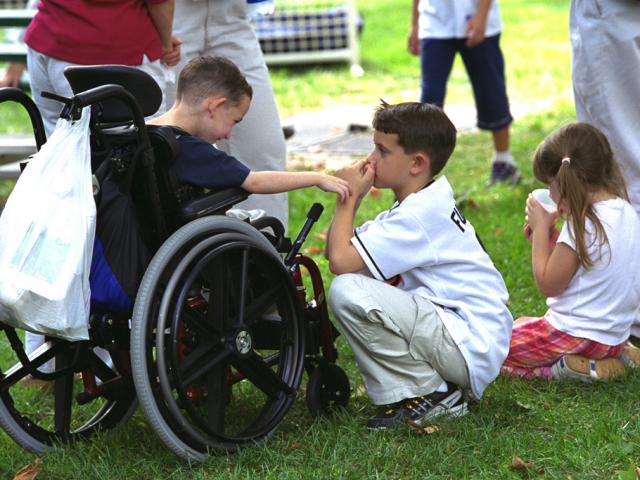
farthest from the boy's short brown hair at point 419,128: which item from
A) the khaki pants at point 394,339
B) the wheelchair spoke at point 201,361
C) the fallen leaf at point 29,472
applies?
the fallen leaf at point 29,472

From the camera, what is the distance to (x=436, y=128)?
3.39m

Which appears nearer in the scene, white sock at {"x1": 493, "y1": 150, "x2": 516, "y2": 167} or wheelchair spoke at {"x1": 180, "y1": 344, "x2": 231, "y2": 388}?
wheelchair spoke at {"x1": 180, "y1": 344, "x2": 231, "y2": 388}

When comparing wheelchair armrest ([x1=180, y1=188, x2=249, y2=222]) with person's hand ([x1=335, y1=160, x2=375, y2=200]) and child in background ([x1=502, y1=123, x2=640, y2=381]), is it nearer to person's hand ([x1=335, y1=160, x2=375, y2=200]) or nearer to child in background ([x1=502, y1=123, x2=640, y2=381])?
person's hand ([x1=335, y1=160, x2=375, y2=200])

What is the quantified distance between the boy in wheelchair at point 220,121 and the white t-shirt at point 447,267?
191mm

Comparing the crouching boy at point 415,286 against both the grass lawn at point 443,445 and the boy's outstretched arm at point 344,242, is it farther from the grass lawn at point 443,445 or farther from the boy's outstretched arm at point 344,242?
the grass lawn at point 443,445

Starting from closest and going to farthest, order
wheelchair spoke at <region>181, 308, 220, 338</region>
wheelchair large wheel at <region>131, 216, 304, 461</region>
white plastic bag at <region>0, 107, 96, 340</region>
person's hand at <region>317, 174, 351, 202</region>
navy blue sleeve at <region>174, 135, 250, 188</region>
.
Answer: white plastic bag at <region>0, 107, 96, 340</region>
wheelchair large wheel at <region>131, 216, 304, 461</region>
wheelchair spoke at <region>181, 308, 220, 338</region>
navy blue sleeve at <region>174, 135, 250, 188</region>
person's hand at <region>317, 174, 351, 202</region>

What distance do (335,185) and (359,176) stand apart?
18cm

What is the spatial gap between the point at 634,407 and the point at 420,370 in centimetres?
68

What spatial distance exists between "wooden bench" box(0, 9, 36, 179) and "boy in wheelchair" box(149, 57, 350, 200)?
231cm

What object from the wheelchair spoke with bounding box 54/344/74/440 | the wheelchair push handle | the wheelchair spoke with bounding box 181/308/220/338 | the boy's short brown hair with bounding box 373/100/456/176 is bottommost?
the wheelchair spoke with bounding box 54/344/74/440

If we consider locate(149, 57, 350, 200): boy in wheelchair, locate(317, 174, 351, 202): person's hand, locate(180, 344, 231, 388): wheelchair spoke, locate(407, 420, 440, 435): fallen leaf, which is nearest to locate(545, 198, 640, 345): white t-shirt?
locate(407, 420, 440, 435): fallen leaf

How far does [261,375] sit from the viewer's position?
3.22m

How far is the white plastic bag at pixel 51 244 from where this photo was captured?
2.77 meters

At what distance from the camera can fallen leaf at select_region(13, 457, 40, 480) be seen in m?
3.15
